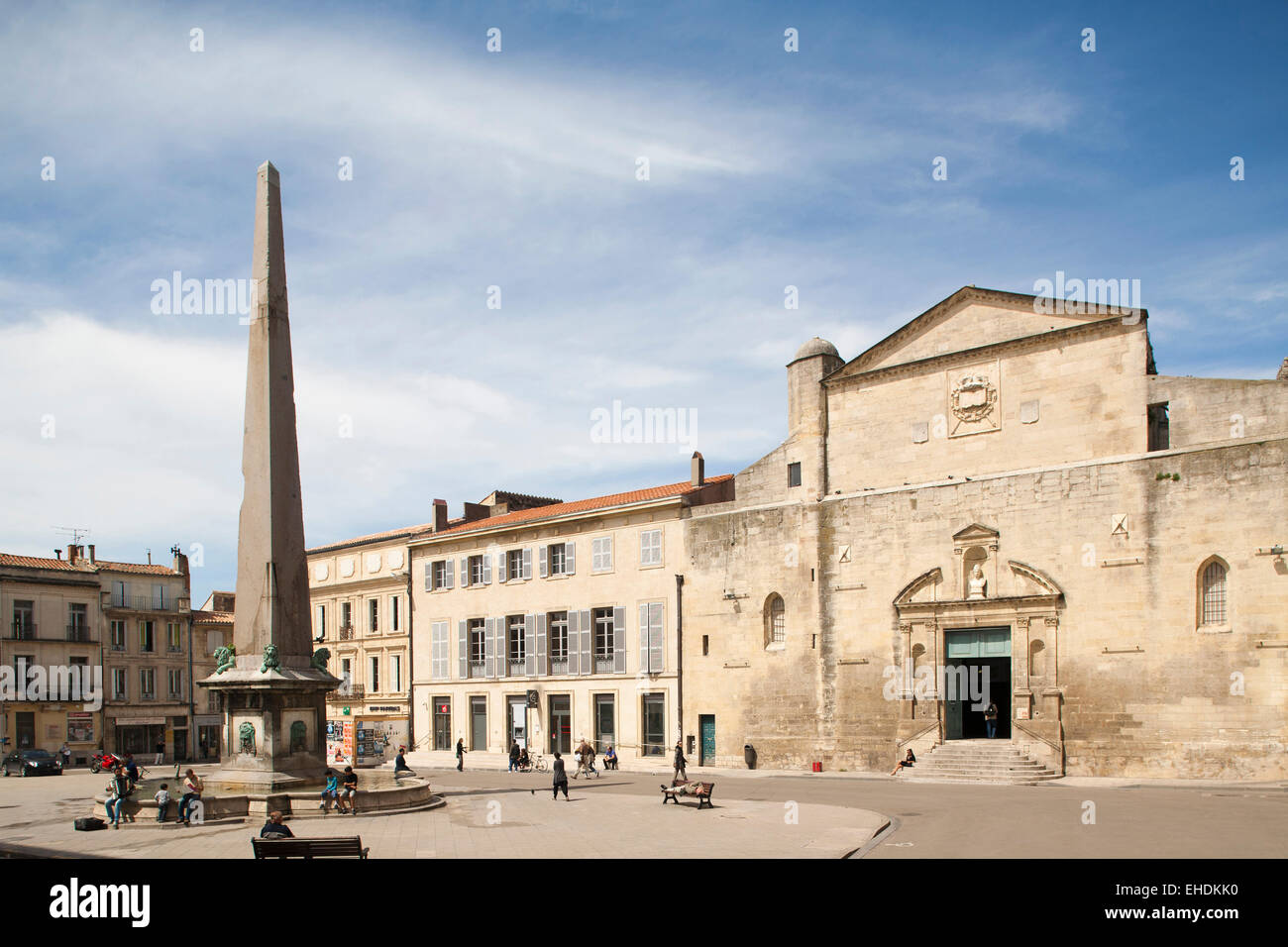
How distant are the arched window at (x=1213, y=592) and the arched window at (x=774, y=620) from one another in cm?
1182

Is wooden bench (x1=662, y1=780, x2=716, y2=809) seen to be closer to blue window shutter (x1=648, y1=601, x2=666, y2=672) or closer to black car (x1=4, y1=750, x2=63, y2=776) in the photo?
blue window shutter (x1=648, y1=601, x2=666, y2=672)

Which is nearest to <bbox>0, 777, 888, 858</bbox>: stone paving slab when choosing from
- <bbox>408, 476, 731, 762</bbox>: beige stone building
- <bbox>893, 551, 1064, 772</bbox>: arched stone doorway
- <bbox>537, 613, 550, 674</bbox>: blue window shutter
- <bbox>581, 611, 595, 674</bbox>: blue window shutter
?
<bbox>893, 551, 1064, 772</bbox>: arched stone doorway

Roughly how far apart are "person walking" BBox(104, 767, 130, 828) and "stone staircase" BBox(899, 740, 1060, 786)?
18274 millimetres

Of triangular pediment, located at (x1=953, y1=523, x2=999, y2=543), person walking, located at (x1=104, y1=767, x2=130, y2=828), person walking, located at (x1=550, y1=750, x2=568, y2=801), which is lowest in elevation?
person walking, located at (x1=550, y1=750, x2=568, y2=801)

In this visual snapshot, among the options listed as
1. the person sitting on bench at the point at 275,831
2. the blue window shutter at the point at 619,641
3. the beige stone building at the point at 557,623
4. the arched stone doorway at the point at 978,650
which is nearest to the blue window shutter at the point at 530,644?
the beige stone building at the point at 557,623

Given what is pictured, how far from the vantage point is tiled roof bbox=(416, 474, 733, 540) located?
37812mm

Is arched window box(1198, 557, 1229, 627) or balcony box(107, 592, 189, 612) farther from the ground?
arched window box(1198, 557, 1229, 627)

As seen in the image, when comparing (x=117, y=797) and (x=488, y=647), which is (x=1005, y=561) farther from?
(x=117, y=797)

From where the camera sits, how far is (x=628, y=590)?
122 feet

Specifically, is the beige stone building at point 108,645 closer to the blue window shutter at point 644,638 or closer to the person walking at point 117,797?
the blue window shutter at point 644,638

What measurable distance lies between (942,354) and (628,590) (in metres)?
13.5

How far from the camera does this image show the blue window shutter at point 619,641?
3706cm

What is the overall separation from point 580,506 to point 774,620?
384 inches
